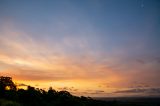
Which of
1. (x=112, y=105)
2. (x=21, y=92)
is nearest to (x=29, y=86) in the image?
(x=21, y=92)

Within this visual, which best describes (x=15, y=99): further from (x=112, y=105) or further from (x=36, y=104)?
(x=112, y=105)

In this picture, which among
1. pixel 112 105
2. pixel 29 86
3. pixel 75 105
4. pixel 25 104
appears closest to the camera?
pixel 25 104

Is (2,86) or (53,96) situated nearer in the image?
(2,86)

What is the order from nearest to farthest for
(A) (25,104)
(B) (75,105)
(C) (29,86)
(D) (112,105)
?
1. (A) (25,104)
2. (B) (75,105)
3. (C) (29,86)
4. (D) (112,105)

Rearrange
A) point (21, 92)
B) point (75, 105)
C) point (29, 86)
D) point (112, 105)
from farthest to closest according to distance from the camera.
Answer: point (112, 105) < point (29, 86) < point (21, 92) < point (75, 105)

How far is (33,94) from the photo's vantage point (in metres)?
56.9

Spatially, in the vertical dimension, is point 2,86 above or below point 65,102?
above

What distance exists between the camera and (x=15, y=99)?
52562 millimetres

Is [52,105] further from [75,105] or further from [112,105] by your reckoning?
[112,105]

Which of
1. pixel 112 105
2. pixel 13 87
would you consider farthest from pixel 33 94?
pixel 112 105

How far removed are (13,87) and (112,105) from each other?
96.3 feet

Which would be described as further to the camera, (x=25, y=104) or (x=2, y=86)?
(x=2, y=86)

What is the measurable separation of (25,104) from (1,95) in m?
7.93

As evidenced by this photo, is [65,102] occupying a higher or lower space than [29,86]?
lower
